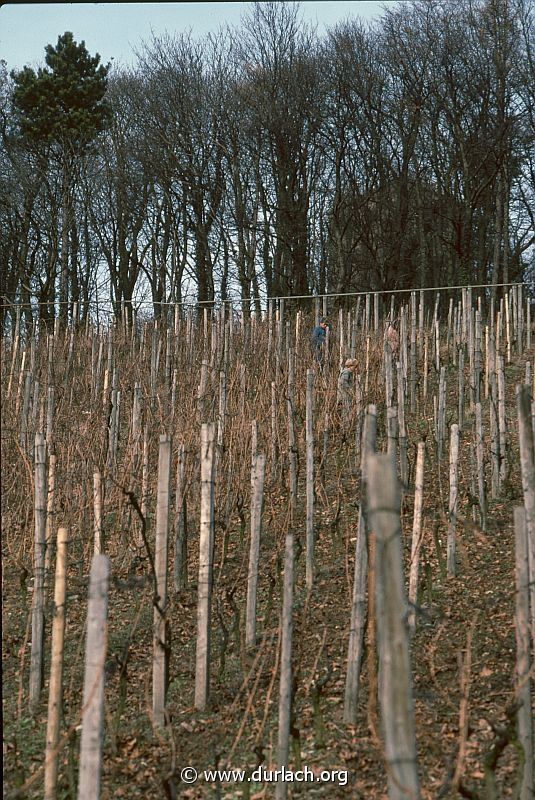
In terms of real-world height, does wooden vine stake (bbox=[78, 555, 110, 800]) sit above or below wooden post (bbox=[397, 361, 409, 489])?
below

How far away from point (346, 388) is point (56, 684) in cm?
528

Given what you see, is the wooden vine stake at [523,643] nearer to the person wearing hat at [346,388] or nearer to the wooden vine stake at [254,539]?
the wooden vine stake at [254,539]

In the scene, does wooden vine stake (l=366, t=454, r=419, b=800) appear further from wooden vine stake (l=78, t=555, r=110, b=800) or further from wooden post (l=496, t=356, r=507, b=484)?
wooden post (l=496, t=356, r=507, b=484)

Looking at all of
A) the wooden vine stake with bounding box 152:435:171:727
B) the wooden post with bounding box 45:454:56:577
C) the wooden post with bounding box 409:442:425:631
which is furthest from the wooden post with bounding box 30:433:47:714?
the wooden post with bounding box 409:442:425:631

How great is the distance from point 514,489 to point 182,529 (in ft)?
8.10

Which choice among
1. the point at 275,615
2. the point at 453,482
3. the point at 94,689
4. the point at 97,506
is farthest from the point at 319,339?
the point at 94,689

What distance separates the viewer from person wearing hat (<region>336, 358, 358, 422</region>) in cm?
789

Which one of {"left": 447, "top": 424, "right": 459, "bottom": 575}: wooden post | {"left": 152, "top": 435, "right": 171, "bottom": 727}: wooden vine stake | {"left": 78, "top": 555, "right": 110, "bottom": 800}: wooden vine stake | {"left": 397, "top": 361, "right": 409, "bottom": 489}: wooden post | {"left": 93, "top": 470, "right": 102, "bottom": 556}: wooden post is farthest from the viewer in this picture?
{"left": 397, "top": 361, "right": 409, "bottom": 489}: wooden post

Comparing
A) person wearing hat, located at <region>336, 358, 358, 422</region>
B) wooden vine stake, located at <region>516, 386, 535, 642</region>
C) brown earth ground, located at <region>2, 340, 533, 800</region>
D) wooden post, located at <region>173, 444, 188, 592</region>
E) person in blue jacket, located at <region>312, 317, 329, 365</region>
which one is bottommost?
brown earth ground, located at <region>2, 340, 533, 800</region>

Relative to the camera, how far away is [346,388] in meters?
8.05

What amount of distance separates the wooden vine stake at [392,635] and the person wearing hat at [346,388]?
579 cm

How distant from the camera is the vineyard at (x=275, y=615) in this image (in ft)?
9.15

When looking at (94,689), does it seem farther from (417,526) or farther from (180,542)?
(180,542)

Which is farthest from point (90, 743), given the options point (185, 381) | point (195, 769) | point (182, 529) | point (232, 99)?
point (232, 99)
